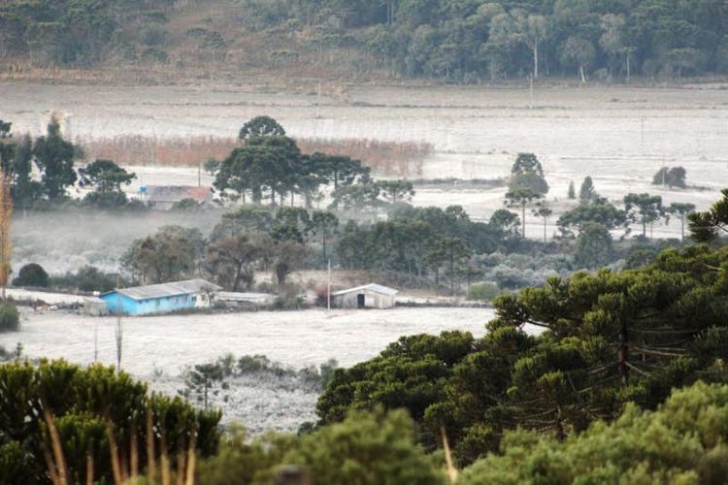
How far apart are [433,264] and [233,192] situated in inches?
454

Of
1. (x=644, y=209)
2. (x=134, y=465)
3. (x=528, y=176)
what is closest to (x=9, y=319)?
A: (x=644, y=209)

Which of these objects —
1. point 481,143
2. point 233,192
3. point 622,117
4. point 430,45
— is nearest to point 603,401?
point 233,192

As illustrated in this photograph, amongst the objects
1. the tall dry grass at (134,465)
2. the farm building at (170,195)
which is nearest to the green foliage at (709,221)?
the tall dry grass at (134,465)

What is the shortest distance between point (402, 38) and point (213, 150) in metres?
28.0

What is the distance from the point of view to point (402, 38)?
87.6 metres

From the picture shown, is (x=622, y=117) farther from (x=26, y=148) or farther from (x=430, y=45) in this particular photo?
(x=26, y=148)

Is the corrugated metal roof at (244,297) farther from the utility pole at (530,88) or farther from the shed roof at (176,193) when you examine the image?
the utility pole at (530,88)

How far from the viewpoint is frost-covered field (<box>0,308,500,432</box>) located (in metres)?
27.0

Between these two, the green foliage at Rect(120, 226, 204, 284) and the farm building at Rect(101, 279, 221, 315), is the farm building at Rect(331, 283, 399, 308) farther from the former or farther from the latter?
the green foliage at Rect(120, 226, 204, 284)

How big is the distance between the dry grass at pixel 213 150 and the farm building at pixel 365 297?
63.6ft

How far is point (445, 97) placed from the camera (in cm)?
7794

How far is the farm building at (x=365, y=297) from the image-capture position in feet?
125

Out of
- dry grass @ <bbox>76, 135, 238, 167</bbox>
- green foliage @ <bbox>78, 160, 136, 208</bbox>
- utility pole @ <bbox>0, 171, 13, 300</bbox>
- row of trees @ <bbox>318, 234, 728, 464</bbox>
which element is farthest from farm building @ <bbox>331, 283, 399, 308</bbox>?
dry grass @ <bbox>76, 135, 238, 167</bbox>

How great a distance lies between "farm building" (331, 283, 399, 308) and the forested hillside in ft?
147
